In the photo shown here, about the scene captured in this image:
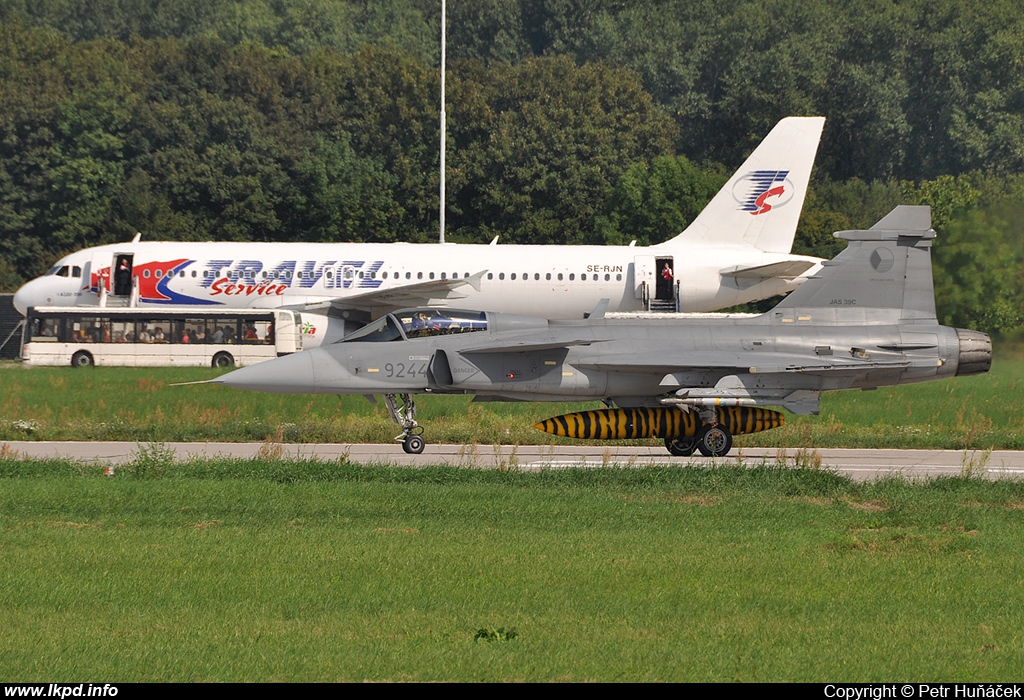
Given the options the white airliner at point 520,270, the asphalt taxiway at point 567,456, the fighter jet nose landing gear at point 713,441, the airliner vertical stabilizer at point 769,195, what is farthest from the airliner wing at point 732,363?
the airliner vertical stabilizer at point 769,195

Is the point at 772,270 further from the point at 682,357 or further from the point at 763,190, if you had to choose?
the point at 682,357

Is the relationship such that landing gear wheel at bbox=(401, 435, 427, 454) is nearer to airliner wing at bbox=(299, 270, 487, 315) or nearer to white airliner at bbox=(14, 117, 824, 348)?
airliner wing at bbox=(299, 270, 487, 315)

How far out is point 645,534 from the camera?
474 inches

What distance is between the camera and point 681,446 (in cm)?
1984

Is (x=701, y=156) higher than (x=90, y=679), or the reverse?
(x=701, y=156)

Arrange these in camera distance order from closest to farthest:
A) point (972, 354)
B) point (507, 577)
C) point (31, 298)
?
point (507, 577), point (972, 354), point (31, 298)

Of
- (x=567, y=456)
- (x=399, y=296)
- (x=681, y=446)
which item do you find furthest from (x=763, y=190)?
(x=567, y=456)

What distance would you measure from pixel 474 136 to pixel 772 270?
27285 millimetres

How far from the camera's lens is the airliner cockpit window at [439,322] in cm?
1919

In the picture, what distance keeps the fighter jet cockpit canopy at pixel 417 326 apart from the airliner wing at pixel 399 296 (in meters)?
13.7

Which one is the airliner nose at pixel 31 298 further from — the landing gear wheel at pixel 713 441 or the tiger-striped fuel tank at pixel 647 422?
the landing gear wheel at pixel 713 441
